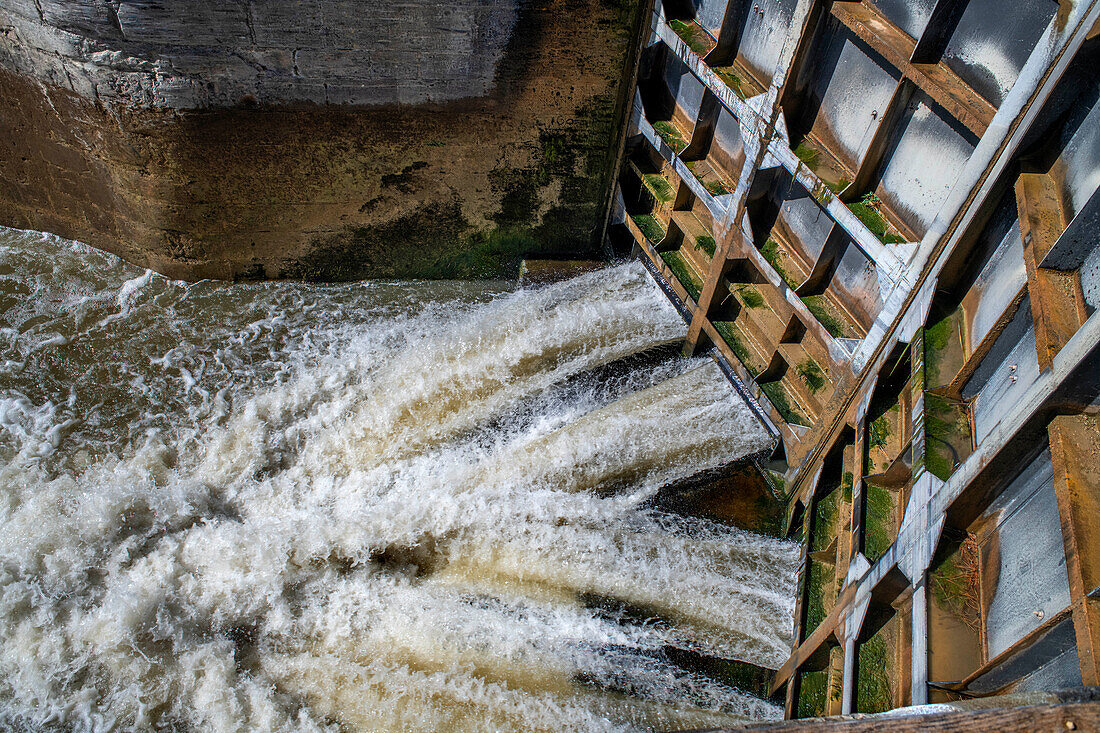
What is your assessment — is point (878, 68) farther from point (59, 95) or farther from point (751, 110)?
point (59, 95)

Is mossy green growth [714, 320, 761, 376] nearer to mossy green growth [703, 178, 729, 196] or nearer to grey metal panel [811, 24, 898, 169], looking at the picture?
mossy green growth [703, 178, 729, 196]

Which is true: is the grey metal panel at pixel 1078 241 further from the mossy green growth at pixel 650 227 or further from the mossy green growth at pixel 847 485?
the mossy green growth at pixel 650 227

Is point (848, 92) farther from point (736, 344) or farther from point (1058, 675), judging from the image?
point (1058, 675)

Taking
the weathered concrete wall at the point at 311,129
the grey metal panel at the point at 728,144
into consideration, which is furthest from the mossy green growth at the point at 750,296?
the weathered concrete wall at the point at 311,129

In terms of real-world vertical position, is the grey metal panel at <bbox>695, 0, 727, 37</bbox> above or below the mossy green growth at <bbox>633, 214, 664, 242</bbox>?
above

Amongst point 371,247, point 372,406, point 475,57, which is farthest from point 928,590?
point 371,247

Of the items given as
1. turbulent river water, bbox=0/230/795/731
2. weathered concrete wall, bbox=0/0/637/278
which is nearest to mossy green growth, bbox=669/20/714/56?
weathered concrete wall, bbox=0/0/637/278

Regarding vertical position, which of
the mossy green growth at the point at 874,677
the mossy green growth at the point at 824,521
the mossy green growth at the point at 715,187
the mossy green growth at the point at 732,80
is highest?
the mossy green growth at the point at 732,80
